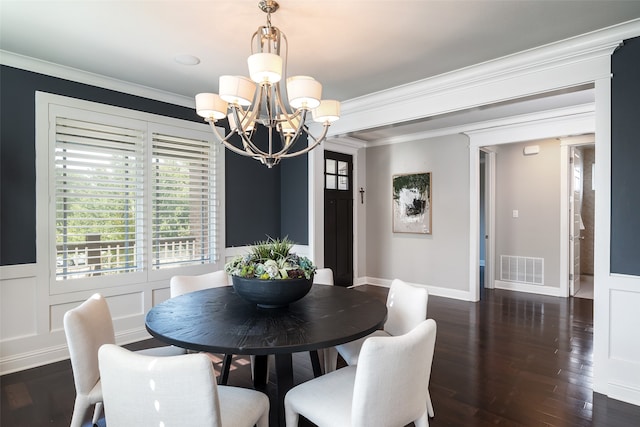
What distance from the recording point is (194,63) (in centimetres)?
305

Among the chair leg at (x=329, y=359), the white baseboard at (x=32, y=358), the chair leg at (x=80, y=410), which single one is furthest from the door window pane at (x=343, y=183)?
the chair leg at (x=80, y=410)

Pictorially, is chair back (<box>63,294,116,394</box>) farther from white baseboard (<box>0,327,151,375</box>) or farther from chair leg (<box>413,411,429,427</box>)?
white baseboard (<box>0,327,151,375</box>)

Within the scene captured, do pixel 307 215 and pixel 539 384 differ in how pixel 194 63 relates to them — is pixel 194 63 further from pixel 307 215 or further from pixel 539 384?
pixel 539 384

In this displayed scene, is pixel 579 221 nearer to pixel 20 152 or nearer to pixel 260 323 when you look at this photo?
pixel 260 323

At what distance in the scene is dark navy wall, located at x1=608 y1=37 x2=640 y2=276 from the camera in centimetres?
245

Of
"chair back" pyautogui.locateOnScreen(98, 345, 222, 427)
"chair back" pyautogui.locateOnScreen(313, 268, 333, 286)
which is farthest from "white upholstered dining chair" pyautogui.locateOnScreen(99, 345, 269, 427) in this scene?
"chair back" pyautogui.locateOnScreen(313, 268, 333, 286)

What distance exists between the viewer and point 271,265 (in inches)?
74.8

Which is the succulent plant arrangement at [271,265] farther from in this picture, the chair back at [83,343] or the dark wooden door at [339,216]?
the dark wooden door at [339,216]

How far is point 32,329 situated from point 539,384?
4161mm

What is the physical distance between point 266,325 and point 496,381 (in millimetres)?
2030

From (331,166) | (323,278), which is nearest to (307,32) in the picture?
(323,278)

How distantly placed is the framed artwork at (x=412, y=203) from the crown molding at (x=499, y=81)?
208 centimetres

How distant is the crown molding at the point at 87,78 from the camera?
296 cm

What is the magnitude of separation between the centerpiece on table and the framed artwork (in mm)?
4039
